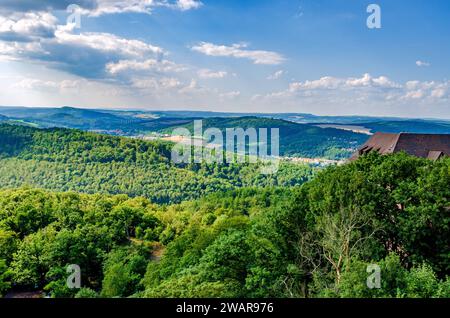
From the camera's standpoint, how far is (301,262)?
23.8m

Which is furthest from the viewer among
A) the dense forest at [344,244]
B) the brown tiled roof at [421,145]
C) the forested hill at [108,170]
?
the forested hill at [108,170]

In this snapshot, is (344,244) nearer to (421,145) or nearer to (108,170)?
(421,145)

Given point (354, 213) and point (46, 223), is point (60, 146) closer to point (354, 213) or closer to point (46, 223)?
point (46, 223)

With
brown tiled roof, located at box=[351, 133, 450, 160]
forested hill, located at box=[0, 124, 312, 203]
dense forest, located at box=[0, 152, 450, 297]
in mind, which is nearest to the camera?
dense forest, located at box=[0, 152, 450, 297]

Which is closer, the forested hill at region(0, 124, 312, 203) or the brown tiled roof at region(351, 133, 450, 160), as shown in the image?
the brown tiled roof at region(351, 133, 450, 160)

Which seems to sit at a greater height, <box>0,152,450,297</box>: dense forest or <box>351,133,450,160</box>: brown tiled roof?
<box>351,133,450,160</box>: brown tiled roof

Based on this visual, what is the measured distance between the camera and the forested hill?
166 m

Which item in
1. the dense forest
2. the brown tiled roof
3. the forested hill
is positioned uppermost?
the brown tiled roof

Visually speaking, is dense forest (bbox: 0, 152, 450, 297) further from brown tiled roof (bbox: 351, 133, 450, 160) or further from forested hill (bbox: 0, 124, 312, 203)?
forested hill (bbox: 0, 124, 312, 203)

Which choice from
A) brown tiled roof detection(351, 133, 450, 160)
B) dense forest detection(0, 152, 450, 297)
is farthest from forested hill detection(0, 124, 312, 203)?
dense forest detection(0, 152, 450, 297)

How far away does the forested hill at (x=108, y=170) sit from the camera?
16600 cm

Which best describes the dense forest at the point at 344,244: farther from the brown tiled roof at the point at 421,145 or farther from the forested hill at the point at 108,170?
the forested hill at the point at 108,170

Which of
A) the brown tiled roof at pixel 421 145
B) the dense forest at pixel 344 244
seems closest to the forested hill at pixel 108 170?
the brown tiled roof at pixel 421 145

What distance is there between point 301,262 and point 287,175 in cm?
15408
